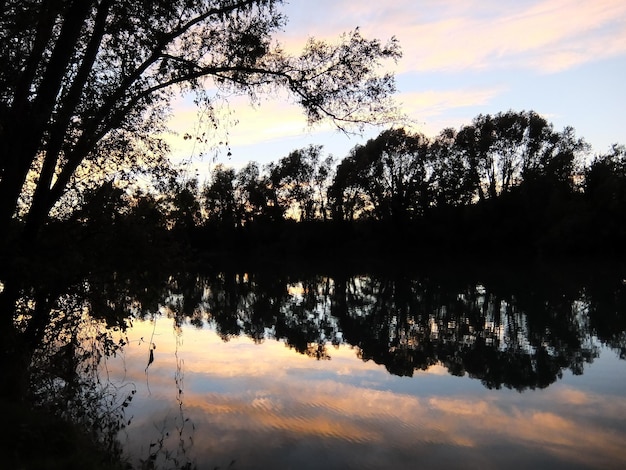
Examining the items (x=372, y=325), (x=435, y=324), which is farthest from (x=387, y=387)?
(x=372, y=325)

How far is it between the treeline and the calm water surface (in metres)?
23.0

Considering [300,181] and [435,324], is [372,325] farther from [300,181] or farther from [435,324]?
[300,181]

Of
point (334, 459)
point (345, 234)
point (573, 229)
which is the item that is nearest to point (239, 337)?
point (334, 459)

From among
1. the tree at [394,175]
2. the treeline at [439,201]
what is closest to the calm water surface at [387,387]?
→ the treeline at [439,201]

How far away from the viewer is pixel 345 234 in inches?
2726

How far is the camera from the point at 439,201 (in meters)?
58.9

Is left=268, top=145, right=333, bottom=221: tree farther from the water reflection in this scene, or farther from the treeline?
the water reflection

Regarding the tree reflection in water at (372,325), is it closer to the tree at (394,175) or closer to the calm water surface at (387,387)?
the calm water surface at (387,387)

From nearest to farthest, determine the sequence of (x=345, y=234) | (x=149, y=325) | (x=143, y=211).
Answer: (x=143, y=211) < (x=149, y=325) < (x=345, y=234)

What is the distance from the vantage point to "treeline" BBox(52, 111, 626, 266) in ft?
152

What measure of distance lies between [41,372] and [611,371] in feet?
33.4

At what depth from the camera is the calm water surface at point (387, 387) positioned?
22.2 ft

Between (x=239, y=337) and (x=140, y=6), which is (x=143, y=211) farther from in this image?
(x=239, y=337)

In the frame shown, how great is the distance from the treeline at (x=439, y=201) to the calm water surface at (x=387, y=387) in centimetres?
2304
